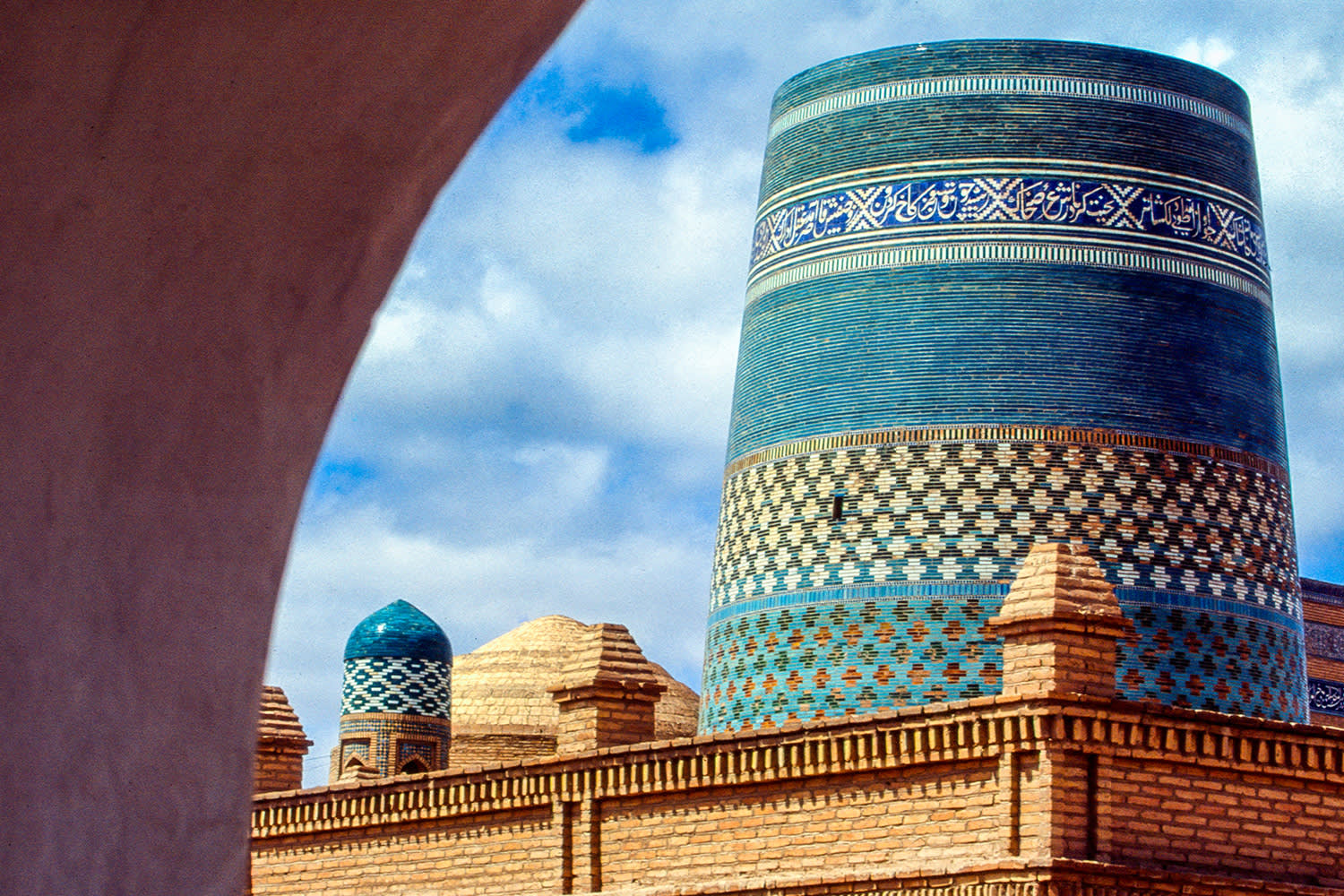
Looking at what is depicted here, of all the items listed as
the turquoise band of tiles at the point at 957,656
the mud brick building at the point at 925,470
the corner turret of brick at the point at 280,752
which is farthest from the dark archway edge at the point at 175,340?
the corner turret of brick at the point at 280,752

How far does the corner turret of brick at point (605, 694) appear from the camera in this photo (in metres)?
10.2

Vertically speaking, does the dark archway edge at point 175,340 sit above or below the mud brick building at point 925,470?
below

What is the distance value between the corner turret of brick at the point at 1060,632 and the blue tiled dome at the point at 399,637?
41.2 feet

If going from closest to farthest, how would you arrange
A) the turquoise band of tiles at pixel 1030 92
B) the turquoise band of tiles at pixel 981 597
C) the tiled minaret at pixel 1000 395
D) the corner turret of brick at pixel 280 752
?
the turquoise band of tiles at pixel 981 597 < the tiled minaret at pixel 1000 395 < the turquoise band of tiles at pixel 1030 92 < the corner turret of brick at pixel 280 752

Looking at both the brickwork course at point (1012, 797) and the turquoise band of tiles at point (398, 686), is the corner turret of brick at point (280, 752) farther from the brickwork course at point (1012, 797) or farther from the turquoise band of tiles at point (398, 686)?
the turquoise band of tiles at point (398, 686)

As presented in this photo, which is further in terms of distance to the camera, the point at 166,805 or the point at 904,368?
the point at 904,368

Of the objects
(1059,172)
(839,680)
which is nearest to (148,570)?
(839,680)

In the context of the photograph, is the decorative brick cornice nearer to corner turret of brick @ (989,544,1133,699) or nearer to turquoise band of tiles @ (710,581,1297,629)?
corner turret of brick @ (989,544,1133,699)

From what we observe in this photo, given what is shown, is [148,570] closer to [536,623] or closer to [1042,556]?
[1042,556]

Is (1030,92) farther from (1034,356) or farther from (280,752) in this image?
(280,752)

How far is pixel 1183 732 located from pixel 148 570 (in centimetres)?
727

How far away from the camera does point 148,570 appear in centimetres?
166

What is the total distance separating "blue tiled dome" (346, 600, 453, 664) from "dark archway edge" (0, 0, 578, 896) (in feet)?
61.6

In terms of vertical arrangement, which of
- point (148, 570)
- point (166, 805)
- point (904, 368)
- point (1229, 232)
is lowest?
point (166, 805)
